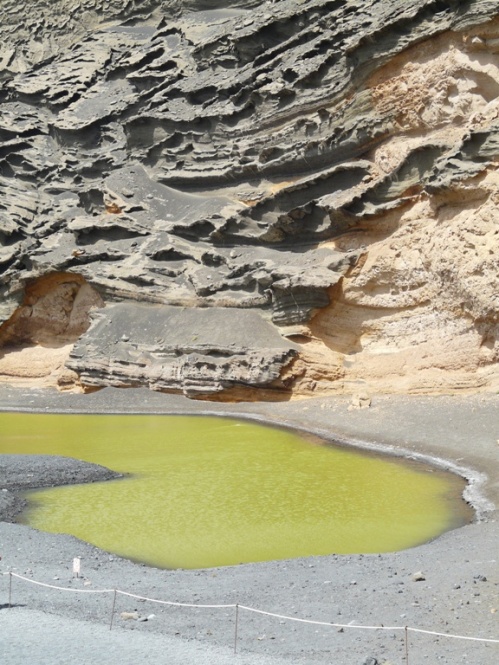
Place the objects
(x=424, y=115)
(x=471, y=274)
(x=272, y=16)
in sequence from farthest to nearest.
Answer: (x=272, y=16) < (x=424, y=115) < (x=471, y=274)

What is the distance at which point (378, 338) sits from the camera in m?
33.0

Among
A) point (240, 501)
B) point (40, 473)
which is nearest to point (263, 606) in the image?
point (240, 501)

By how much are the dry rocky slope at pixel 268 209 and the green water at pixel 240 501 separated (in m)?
8.19

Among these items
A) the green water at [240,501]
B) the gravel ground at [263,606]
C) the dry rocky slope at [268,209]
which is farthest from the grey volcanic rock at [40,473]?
the dry rocky slope at [268,209]

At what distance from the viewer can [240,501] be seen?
18.3 meters

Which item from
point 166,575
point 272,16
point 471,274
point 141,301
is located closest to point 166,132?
point 272,16

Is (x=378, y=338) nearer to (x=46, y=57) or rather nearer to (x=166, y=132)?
(x=166, y=132)

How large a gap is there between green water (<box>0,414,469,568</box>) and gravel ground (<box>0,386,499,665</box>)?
1139 millimetres

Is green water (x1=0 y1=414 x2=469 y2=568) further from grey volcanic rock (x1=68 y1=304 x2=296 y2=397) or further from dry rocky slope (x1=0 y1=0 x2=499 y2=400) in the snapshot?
dry rocky slope (x1=0 y1=0 x2=499 y2=400)

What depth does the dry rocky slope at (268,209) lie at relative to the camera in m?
30.8

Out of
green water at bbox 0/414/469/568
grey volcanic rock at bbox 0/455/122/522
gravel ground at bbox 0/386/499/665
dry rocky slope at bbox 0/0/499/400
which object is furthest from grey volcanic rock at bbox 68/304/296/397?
gravel ground at bbox 0/386/499/665

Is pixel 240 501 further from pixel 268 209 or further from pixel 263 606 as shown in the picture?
pixel 268 209

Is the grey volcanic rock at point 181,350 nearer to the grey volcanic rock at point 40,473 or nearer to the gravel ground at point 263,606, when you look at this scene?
the grey volcanic rock at point 40,473

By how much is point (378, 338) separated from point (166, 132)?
22.7m
